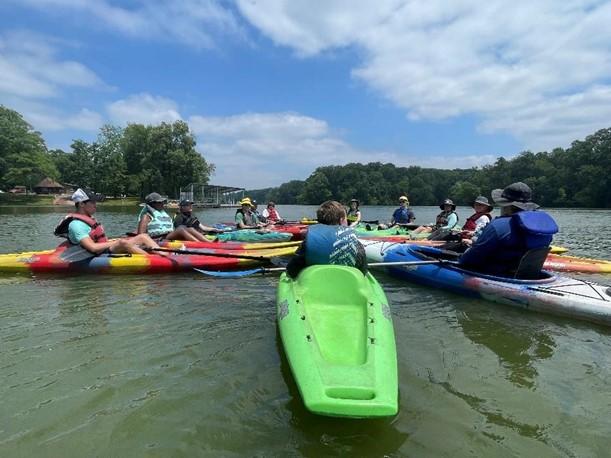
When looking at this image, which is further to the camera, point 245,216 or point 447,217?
point 245,216

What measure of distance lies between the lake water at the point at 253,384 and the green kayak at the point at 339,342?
34 centimetres

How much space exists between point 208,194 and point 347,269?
70.2 meters

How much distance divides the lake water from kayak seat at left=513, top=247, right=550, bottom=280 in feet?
1.98

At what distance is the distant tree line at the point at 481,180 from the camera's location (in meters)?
66.2

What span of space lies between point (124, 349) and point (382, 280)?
5.10 meters

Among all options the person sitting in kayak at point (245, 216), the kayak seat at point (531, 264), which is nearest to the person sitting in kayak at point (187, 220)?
the person sitting in kayak at point (245, 216)

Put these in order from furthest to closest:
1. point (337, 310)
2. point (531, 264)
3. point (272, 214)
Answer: point (272, 214) < point (531, 264) < point (337, 310)

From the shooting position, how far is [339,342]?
3.33 m

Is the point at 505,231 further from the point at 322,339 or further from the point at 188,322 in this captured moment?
the point at 188,322

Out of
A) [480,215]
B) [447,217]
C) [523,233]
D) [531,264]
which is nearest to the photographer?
[523,233]

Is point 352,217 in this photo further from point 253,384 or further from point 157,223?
point 253,384

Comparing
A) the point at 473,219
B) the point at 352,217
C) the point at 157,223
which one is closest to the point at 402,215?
the point at 352,217

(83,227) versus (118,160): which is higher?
(118,160)

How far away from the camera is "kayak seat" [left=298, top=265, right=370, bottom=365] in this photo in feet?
10.6
